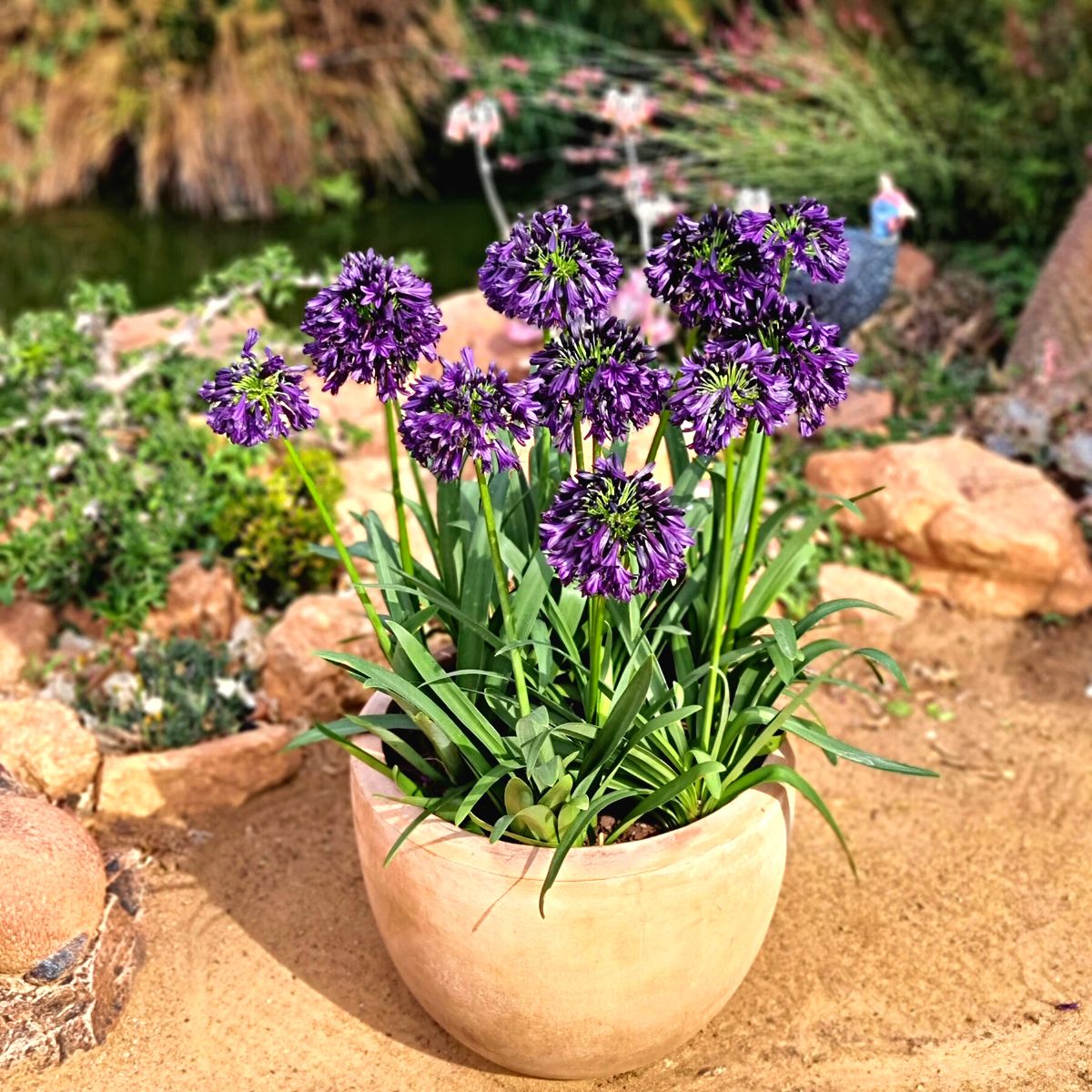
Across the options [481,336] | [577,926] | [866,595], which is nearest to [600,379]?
[577,926]

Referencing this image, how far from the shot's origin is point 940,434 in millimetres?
4629

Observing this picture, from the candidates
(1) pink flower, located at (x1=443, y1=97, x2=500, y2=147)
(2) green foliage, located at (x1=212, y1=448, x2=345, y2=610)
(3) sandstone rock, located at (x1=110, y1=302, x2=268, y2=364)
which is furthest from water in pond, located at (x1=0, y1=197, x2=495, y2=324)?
(2) green foliage, located at (x1=212, y1=448, x2=345, y2=610)

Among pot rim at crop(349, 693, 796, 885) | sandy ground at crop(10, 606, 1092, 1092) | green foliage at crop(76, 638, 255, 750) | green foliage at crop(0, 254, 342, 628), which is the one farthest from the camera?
green foliage at crop(0, 254, 342, 628)

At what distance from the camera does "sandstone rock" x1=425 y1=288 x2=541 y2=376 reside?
5.01 meters

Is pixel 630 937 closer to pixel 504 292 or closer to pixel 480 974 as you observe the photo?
pixel 480 974

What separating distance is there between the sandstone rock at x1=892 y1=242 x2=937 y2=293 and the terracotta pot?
12.3 ft

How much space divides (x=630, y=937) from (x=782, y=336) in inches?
38.4

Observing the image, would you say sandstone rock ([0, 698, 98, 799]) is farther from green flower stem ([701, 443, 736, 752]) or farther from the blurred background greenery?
the blurred background greenery

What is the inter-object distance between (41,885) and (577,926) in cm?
106

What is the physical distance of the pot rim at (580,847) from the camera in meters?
2.08

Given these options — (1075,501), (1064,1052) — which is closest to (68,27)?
(1075,501)

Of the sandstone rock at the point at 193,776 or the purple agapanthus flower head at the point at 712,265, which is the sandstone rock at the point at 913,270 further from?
the purple agapanthus flower head at the point at 712,265

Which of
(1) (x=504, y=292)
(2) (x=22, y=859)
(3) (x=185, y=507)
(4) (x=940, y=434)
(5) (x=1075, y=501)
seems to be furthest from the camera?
(4) (x=940, y=434)

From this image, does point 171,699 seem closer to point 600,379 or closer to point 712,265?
point 600,379
